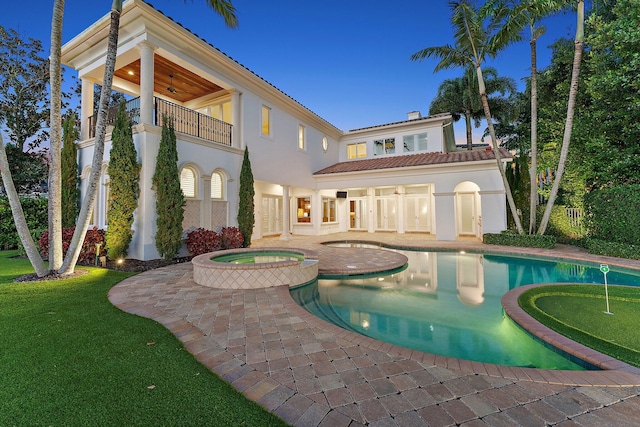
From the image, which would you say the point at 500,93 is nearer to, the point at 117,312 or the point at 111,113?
the point at 111,113

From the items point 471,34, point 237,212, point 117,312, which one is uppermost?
point 471,34

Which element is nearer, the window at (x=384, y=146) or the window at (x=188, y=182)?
the window at (x=188, y=182)

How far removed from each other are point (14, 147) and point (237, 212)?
1480cm

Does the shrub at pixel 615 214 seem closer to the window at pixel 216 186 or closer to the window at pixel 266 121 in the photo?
the window at pixel 266 121

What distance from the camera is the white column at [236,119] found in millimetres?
12953

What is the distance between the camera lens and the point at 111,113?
11961 millimetres

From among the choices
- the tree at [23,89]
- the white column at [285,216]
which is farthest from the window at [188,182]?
the tree at [23,89]

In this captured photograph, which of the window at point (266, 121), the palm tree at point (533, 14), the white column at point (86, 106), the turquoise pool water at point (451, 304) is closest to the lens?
the turquoise pool water at point (451, 304)

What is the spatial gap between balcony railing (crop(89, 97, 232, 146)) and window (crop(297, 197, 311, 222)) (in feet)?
25.0

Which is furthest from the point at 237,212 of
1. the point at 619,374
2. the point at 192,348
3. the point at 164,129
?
the point at 619,374

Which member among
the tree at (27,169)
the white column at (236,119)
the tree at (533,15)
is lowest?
the tree at (27,169)

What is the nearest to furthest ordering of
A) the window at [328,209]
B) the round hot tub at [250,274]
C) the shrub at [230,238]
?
the round hot tub at [250,274], the shrub at [230,238], the window at [328,209]

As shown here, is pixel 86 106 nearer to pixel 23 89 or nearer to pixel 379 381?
pixel 23 89

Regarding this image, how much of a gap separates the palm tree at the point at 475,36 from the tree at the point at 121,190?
41.8ft
